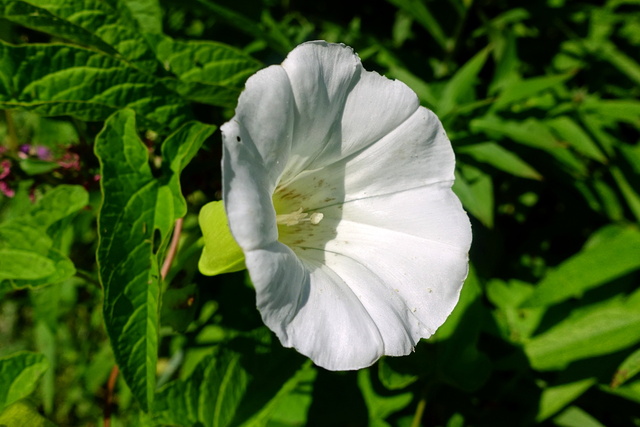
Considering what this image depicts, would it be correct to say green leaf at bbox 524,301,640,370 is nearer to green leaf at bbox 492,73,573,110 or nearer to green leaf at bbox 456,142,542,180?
green leaf at bbox 456,142,542,180

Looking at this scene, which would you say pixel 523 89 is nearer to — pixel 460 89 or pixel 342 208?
pixel 460 89

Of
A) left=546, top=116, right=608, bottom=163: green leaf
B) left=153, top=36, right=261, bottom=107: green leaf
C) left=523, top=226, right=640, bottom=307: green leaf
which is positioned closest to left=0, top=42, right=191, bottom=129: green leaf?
left=153, top=36, right=261, bottom=107: green leaf

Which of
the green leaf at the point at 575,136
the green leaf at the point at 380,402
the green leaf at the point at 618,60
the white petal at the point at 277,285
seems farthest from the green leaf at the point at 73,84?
the green leaf at the point at 618,60

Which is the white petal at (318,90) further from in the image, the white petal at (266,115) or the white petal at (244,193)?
the white petal at (244,193)

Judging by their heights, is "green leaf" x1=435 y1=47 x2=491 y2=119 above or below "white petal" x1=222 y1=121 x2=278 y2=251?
below

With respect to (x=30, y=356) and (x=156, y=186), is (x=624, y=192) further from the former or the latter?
(x=30, y=356)

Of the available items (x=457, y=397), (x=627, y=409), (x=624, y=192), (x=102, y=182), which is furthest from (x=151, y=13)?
(x=627, y=409)
